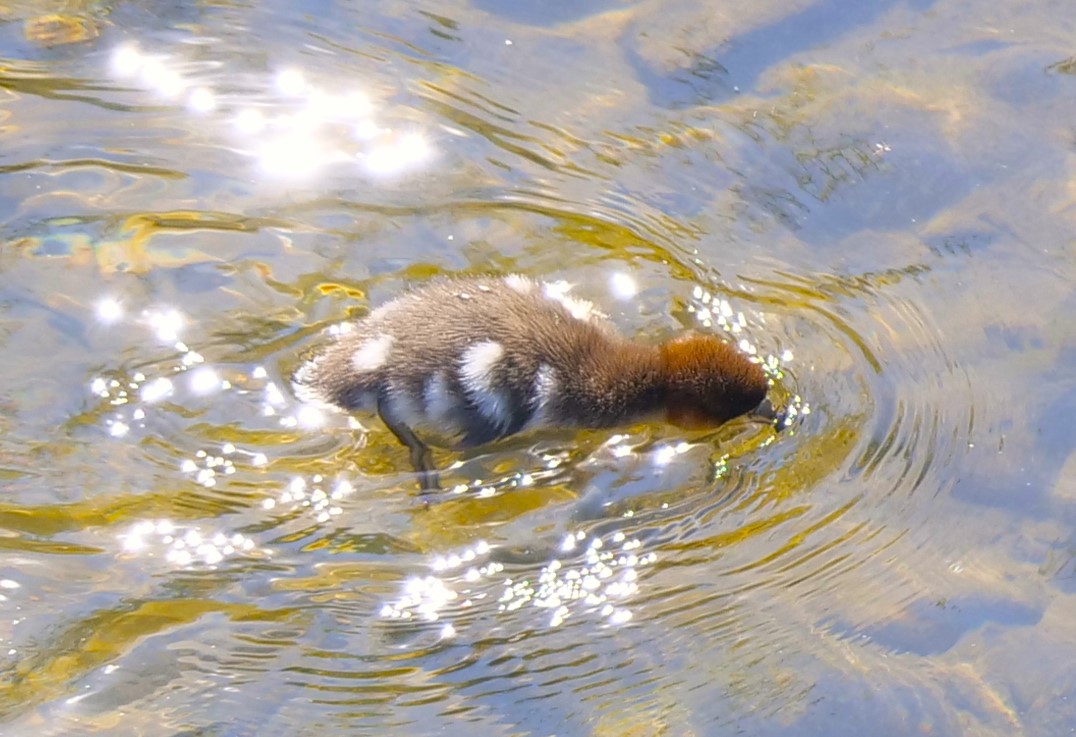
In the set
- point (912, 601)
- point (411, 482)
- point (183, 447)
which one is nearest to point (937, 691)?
point (912, 601)

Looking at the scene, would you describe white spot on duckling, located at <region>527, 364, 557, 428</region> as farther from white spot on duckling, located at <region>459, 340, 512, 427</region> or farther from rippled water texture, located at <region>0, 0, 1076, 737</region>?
rippled water texture, located at <region>0, 0, 1076, 737</region>

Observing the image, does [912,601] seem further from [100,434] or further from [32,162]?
[32,162]

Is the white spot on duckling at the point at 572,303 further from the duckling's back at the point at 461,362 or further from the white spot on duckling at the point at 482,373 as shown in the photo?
the white spot on duckling at the point at 482,373

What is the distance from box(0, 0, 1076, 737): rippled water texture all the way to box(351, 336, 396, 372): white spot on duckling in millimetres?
209

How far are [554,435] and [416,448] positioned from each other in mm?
389

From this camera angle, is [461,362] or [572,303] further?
[572,303]

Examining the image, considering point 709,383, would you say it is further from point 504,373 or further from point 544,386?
point 504,373

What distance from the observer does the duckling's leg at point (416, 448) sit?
3.35 m

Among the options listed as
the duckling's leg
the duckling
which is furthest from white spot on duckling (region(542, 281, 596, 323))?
the duckling's leg

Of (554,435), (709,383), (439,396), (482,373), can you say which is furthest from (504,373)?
(709,383)

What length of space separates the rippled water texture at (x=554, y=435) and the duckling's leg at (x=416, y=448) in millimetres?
51

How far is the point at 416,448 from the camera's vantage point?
340cm

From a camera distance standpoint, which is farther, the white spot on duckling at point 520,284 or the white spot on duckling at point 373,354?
the white spot on duckling at point 520,284

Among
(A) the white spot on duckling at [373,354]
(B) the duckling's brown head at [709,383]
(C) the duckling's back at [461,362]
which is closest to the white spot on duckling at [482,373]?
(C) the duckling's back at [461,362]
